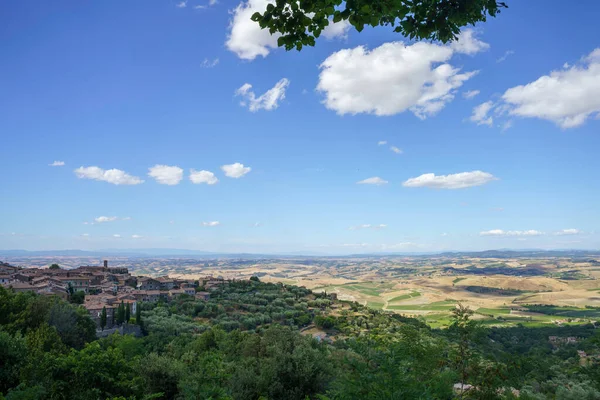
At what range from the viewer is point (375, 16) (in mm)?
3920

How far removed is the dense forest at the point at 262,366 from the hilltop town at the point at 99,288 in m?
6.81

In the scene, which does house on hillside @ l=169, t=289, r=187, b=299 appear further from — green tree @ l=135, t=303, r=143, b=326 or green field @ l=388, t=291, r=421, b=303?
green field @ l=388, t=291, r=421, b=303

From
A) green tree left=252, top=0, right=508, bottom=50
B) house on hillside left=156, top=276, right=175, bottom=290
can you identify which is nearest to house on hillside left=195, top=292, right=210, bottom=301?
house on hillside left=156, top=276, right=175, bottom=290

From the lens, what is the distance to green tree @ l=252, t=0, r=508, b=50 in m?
3.99

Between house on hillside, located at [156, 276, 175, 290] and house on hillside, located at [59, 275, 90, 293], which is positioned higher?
house on hillside, located at [59, 275, 90, 293]

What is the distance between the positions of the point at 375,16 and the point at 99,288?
239ft

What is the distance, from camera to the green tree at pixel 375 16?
3.99 metres

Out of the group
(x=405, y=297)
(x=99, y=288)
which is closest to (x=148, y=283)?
(x=99, y=288)

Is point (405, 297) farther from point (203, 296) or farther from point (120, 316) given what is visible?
point (120, 316)

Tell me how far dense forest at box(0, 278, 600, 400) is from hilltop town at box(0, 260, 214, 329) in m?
6.81

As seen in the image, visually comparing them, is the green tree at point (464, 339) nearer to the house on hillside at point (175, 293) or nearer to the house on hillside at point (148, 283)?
the house on hillside at point (175, 293)

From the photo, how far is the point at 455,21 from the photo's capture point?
4738mm


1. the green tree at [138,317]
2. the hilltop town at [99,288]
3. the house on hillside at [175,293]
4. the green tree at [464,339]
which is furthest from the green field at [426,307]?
the green tree at [464,339]

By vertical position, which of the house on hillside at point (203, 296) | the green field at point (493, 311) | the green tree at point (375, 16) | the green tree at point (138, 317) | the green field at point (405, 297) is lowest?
the green field at point (405, 297)
